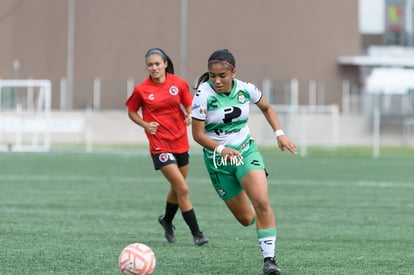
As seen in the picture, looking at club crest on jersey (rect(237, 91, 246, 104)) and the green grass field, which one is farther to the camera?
the green grass field

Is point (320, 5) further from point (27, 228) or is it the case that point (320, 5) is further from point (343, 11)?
point (27, 228)

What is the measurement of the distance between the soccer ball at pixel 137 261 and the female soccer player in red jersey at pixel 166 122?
8.95ft

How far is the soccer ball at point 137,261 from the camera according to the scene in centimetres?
800

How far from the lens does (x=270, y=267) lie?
8.48 metres

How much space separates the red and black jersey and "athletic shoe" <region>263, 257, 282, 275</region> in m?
2.75

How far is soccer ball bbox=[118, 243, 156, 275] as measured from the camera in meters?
8.00

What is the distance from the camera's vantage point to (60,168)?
24000mm

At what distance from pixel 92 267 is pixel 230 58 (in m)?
2.16

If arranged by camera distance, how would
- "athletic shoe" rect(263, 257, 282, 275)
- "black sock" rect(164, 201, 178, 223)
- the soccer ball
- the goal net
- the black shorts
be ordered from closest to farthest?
the soccer ball → "athletic shoe" rect(263, 257, 282, 275) → the black shorts → "black sock" rect(164, 201, 178, 223) → the goal net

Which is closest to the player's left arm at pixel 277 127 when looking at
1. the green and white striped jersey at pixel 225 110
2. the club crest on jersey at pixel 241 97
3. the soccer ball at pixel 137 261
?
the green and white striped jersey at pixel 225 110

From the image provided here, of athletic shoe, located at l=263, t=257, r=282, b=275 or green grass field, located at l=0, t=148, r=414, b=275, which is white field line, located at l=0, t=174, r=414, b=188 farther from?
athletic shoe, located at l=263, t=257, r=282, b=275

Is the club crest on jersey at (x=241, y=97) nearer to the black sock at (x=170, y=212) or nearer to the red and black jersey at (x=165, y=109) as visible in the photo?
the red and black jersey at (x=165, y=109)

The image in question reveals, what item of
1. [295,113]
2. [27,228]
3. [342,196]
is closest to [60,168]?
[342,196]

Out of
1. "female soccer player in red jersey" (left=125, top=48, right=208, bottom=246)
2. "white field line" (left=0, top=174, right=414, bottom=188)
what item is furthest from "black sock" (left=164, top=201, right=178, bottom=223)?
"white field line" (left=0, top=174, right=414, bottom=188)
